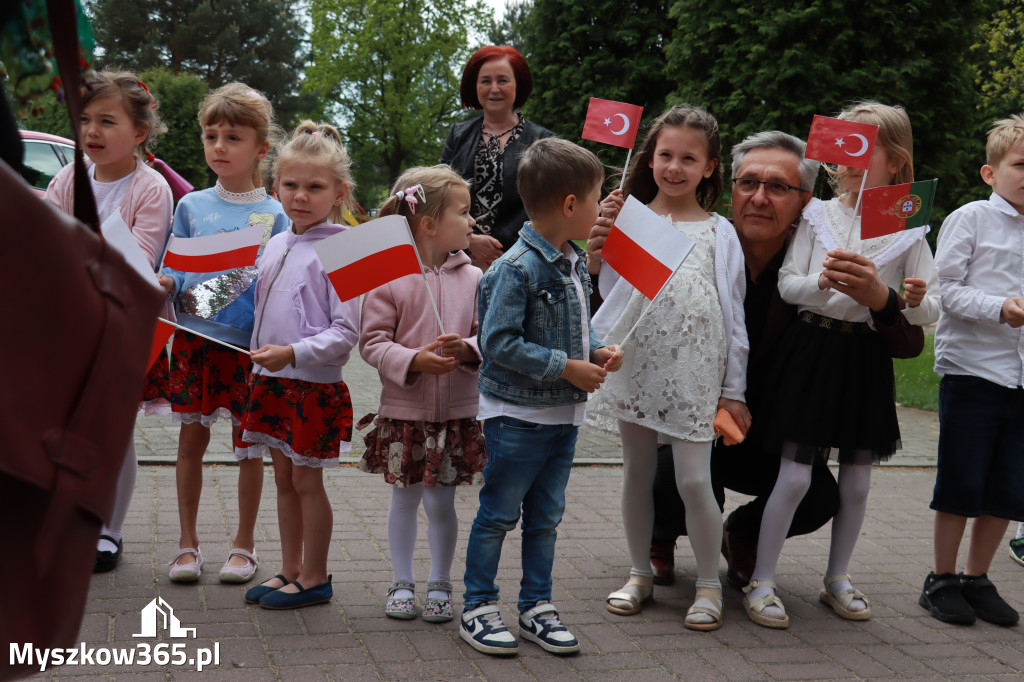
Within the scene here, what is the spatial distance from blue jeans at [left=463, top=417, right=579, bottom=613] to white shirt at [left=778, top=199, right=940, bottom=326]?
1116 millimetres

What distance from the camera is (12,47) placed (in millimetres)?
1607

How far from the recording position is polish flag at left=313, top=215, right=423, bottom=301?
11.0 ft

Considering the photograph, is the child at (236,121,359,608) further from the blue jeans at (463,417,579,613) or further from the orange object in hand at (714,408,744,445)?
the orange object in hand at (714,408,744,445)

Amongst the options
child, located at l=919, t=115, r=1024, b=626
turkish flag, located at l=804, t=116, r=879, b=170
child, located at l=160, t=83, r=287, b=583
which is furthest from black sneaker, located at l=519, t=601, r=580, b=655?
turkish flag, located at l=804, t=116, r=879, b=170

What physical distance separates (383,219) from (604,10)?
26653 mm

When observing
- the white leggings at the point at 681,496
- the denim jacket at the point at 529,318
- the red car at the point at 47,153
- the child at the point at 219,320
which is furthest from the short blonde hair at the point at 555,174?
the red car at the point at 47,153

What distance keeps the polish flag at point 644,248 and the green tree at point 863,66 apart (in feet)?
46.6

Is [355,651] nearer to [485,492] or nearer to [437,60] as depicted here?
[485,492]

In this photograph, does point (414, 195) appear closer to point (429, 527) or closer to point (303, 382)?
point (303, 382)

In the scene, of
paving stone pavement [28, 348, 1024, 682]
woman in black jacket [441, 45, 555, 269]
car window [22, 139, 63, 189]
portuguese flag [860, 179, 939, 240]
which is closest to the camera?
paving stone pavement [28, 348, 1024, 682]

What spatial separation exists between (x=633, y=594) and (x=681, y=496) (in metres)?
0.45

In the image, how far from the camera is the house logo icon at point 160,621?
10.9 feet

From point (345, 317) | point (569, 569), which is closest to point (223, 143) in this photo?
point (345, 317)

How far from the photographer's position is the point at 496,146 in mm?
5184
